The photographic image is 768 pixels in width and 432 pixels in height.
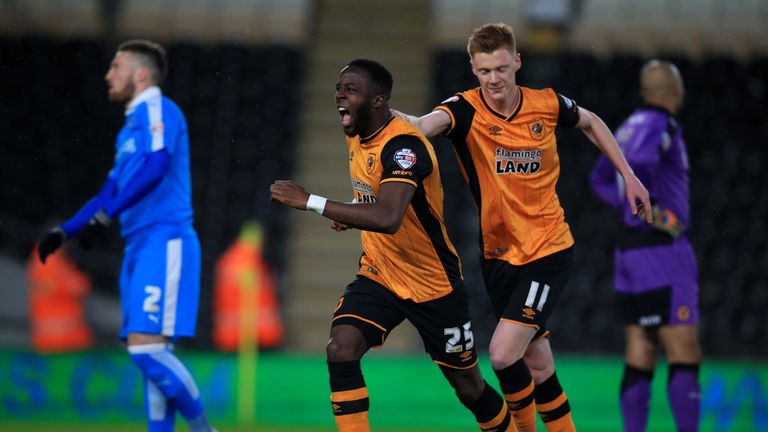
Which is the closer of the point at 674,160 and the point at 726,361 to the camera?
the point at 674,160

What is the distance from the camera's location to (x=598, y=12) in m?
14.3

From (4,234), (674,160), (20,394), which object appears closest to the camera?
(674,160)

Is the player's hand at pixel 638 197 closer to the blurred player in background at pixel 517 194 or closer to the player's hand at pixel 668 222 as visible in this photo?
the blurred player in background at pixel 517 194

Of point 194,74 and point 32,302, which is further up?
point 194,74

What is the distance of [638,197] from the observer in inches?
193

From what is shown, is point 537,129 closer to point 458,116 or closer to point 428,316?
point 458,116

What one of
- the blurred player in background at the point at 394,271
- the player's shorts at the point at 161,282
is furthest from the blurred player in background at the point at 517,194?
the player's shorts at the point at 161,282

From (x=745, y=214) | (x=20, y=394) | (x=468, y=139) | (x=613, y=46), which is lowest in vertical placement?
(x=20, y=394)

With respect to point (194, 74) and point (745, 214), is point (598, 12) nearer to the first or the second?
point (745, 214)

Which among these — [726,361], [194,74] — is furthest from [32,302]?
[726,361]

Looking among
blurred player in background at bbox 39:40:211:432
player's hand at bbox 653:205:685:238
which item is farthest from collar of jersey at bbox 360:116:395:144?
player's hand at bbox 653:205:685:238

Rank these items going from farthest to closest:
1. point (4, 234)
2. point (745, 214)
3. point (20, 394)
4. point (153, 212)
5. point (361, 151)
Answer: point (745, 214), point (4, 234), point (20, 394), point (153, 212), point (361, 151)

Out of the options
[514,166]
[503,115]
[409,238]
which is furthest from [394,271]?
[503,115]

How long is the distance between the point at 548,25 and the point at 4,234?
7.26 m
